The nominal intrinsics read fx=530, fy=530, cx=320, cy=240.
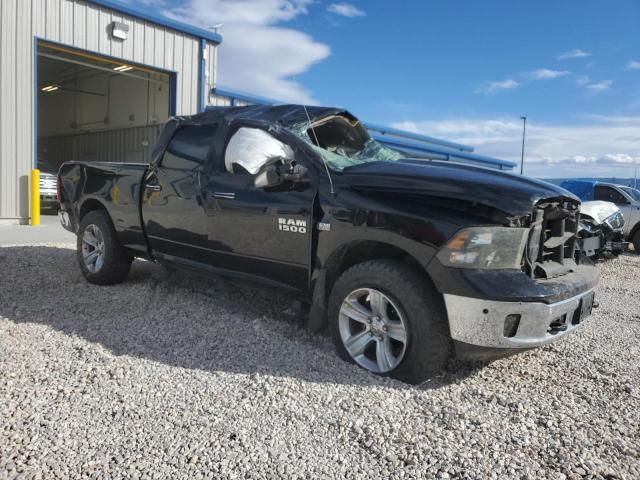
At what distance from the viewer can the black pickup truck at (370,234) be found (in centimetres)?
308

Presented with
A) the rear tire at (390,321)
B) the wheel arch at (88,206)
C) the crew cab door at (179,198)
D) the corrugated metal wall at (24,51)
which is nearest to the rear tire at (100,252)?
the wheel arch at (88,206)

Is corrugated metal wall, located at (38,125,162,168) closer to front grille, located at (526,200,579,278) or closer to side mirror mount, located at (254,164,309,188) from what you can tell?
side mirror mount, located at (254,164,309,188)

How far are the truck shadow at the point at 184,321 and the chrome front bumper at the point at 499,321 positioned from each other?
0.50 m

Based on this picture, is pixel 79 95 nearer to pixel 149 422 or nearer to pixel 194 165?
pixel 194 165

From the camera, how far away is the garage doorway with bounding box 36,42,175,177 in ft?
60.2

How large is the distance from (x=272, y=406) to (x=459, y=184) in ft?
5.63

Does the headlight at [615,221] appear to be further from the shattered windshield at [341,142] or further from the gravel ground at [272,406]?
the shattered windshield at [341,142]

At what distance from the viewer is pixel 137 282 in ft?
19.3

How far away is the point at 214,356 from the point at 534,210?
232cm

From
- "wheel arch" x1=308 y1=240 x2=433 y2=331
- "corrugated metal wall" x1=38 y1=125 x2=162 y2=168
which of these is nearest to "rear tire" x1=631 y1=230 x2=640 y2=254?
"wheel arch" x1=308 y1=240 x2=433 y2=331

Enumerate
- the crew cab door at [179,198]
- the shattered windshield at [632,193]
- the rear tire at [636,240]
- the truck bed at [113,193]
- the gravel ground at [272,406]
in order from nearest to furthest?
the gravel ground at [272,406] < the crew cab door at [179,198] < the truck bed at [113,193] < the rear tire at [636,240] < the shattered windshield at [632,193]

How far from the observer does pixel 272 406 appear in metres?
2.93

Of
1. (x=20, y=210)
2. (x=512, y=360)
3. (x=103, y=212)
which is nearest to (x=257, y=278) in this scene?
(x=512, y=360)

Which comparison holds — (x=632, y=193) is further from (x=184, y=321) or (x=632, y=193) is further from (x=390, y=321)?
(x=184, y=321)
